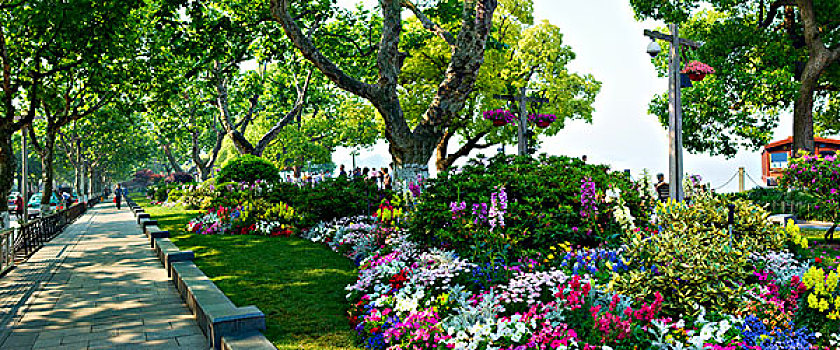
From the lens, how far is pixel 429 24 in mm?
12562

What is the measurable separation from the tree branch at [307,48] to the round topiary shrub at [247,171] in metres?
11.9

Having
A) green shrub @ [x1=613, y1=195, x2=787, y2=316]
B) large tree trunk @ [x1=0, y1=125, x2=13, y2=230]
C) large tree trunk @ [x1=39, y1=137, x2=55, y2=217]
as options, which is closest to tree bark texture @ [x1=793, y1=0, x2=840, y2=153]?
green shrub @ [x1=613, y1=195, x2=787, y2=316]

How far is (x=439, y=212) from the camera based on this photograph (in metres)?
7.11

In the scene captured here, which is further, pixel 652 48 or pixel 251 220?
pixel 251 220

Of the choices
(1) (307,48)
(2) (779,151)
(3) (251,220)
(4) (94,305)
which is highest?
(1) (307,48)

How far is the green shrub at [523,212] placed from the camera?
6391 mm

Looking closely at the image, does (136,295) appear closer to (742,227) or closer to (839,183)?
(742,227)

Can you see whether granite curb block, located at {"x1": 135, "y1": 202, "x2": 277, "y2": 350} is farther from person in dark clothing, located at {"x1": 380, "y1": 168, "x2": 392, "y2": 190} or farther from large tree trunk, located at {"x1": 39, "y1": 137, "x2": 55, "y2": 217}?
large tree trunk, located at {"x1": 39, "y1": 137, "x2": 55, "y2": 217}

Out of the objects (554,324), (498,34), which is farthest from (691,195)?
(498,34)

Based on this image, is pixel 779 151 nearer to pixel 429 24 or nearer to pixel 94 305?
pixel 429 24

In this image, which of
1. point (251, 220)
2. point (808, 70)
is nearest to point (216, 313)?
point (251, 220)

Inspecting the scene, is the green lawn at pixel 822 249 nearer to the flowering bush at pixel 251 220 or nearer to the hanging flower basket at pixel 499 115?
the hanging flower basket at pixel 499 115

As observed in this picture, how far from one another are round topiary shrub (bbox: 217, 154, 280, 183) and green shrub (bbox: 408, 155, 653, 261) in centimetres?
1609

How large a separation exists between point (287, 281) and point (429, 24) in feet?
23.5
